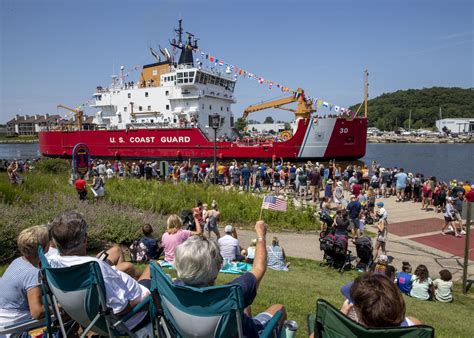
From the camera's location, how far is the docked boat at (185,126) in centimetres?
2630

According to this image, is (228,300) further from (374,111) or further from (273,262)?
(374,111)

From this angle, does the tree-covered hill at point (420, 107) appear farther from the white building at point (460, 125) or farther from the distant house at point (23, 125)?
the distant house at point (23, 125)

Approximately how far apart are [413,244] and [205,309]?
8915 mm

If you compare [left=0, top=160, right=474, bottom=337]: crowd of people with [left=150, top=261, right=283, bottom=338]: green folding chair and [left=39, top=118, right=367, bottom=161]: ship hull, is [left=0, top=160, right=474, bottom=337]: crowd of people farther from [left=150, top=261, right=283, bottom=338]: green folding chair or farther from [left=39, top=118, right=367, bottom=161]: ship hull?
[left=39, top=118, right=367, bottom=161]: ship hull

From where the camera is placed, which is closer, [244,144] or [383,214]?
[383,214]

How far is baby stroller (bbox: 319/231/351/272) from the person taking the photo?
746 cm

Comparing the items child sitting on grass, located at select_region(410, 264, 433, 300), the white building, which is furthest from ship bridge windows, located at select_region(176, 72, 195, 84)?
the white building

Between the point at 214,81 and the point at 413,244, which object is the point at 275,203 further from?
the point at 214,81

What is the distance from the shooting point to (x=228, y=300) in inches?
83.4

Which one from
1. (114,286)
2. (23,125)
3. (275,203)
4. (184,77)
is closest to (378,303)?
(114,286)

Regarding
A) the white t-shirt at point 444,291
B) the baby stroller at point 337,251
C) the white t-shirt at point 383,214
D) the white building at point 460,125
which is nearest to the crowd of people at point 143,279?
the white t-shirt at point 444,291

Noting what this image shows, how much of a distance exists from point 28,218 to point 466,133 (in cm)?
15058

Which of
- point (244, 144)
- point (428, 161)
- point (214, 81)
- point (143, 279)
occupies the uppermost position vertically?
point (214, 81)

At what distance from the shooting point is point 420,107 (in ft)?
543
